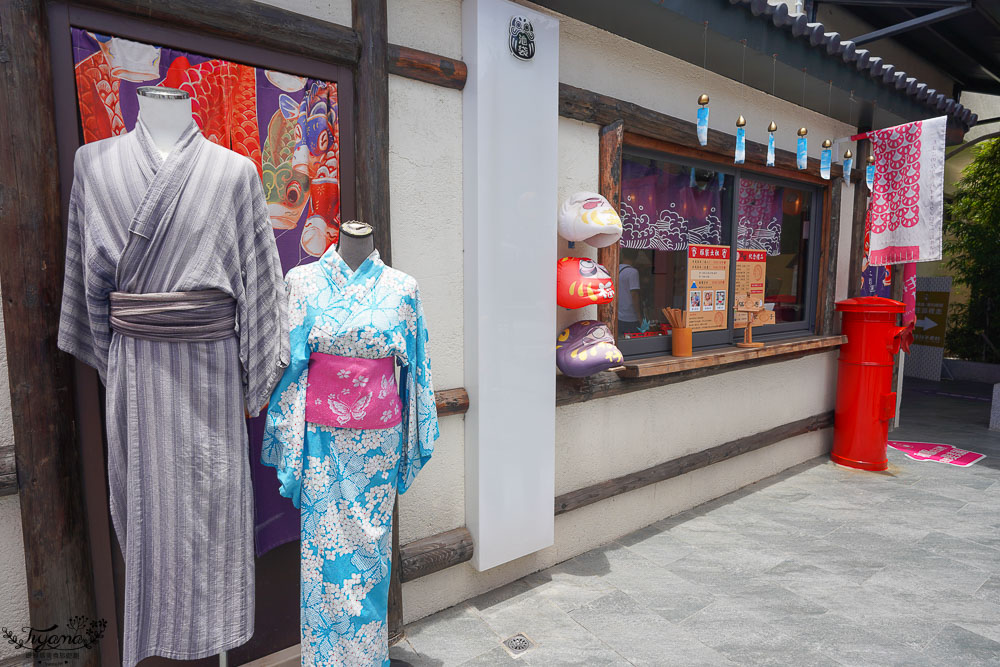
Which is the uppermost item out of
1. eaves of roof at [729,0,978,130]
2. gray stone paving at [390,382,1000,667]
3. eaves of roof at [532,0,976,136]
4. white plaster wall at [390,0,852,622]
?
eaves of roof at [729,0,978,130]

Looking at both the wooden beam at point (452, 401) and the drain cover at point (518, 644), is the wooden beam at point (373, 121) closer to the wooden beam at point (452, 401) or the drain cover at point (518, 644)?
the wooden beam at point (452, 401)

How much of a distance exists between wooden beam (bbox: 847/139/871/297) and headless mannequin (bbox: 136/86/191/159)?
20.6 feet

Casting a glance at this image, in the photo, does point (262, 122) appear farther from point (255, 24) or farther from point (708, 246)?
point (708, 246)

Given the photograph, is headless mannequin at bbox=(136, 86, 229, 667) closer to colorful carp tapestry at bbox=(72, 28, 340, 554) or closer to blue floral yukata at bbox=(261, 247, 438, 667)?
colorful carp tapestry at bbox=(72, 28, 340, 554)

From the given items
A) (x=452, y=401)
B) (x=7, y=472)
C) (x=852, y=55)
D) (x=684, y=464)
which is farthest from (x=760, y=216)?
(x=7, y=472)

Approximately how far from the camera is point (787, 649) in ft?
8.62

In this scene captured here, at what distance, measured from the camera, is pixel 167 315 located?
169 centimetres

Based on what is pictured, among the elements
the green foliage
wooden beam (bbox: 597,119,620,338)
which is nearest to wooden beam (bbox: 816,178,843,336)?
wooden beam (bbox: 597,119,620,338)

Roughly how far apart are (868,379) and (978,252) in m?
7.17

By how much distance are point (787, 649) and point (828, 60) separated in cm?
426

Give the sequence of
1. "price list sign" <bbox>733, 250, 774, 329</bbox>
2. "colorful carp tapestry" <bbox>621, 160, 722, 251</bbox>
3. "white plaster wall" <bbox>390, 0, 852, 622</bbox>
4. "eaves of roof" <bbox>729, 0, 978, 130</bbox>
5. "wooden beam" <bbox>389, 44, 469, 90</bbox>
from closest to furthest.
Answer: "wooden beam" <bbox>389, 44, 469, 90</bbox> → "white plaster wall" <bbox>390, 0, 852, 622</bbox> → "eaves of roof" <bbox>729, 0, 978, 130</bbox> → "colorful carp tapestry" <bbox>621, 160, 722, 251</bbox> → "price list sign" <bbox>733, 250, 774, 329</bbox>

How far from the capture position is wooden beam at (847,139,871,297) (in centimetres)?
575

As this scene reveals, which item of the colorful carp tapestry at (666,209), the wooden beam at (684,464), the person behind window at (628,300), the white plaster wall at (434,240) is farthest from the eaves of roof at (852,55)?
the wooden beam at (684,464)

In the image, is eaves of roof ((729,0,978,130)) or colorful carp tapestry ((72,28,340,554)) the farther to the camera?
eaves of roof ((729,0,978,130))
